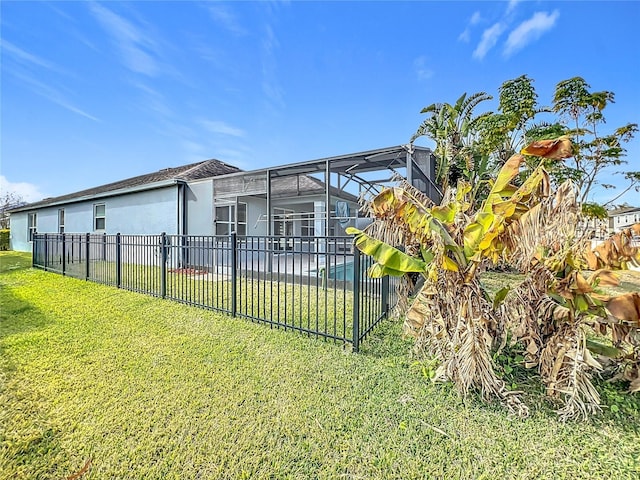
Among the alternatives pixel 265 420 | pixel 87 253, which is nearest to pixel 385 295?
pixel 265 420

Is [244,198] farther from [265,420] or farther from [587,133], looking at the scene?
[587,133]

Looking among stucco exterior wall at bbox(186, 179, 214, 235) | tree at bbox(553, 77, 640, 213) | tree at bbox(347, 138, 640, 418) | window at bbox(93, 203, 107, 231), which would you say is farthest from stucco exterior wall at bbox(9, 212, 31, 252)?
tree at bbox(553, 77, 640, 213)

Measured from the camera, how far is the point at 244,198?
1501 cm

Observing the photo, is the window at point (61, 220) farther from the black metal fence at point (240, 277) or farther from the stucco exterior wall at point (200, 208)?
the stucco exterior wall at point (200, 208)

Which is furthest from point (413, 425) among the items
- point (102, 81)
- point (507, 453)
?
point (102, 81)

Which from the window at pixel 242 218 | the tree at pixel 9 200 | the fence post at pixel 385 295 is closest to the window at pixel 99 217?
the window at pixel 242 218

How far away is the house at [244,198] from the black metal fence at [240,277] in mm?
3216

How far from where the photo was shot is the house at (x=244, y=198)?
1045cm

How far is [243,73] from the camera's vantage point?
38.7 feet

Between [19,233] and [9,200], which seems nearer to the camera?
[19,233]

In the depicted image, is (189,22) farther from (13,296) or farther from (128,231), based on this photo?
(128,231)

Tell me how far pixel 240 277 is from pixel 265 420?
5.31 meters

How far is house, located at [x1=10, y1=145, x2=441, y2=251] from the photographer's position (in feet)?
34.3

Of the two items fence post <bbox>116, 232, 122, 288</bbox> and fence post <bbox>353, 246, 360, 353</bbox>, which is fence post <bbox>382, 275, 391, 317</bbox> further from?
fence post <bbox>116, 232, 122, 288</bbox>
